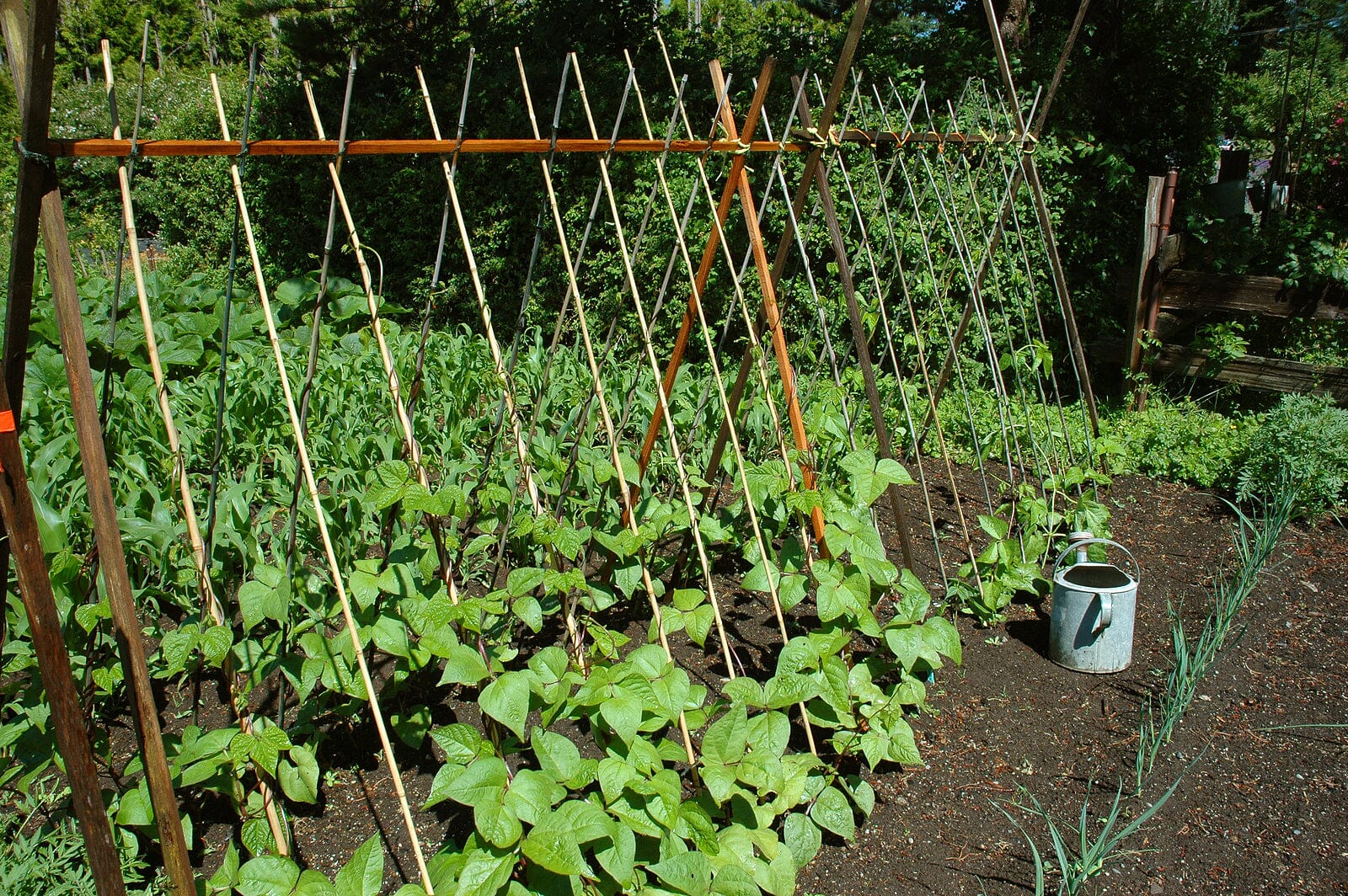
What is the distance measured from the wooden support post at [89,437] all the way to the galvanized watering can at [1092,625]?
255cm

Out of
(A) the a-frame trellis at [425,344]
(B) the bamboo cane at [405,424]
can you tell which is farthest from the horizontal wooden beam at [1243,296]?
(B) the bamboo cane at [405,424]

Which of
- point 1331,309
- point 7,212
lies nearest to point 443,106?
point 1331,309

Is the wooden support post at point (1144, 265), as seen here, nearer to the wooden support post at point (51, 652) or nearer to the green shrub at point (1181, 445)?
the green shrub at point (1181, 445)

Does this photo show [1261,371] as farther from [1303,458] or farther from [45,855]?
[45,855]

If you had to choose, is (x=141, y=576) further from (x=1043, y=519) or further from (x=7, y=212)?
(x=7, y=212)

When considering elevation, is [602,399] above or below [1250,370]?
above

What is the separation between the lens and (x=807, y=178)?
2.78m

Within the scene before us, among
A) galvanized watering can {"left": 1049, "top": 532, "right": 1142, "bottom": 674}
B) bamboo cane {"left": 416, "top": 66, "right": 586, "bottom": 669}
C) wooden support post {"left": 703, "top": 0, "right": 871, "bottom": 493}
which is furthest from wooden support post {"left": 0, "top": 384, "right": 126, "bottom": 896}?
galvanized watering can {"left": 1049, "top": 532, "right": 1142, "bottom": 674}

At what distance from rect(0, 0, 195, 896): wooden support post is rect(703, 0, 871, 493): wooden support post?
1.53 meters

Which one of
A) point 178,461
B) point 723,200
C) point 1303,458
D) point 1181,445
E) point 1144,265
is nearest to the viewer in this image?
point 178,461

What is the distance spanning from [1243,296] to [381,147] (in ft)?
17.0

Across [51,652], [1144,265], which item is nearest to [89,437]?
[51,652]

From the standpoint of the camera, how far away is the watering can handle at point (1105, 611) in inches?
108

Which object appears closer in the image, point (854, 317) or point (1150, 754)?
point (1150, 754)
